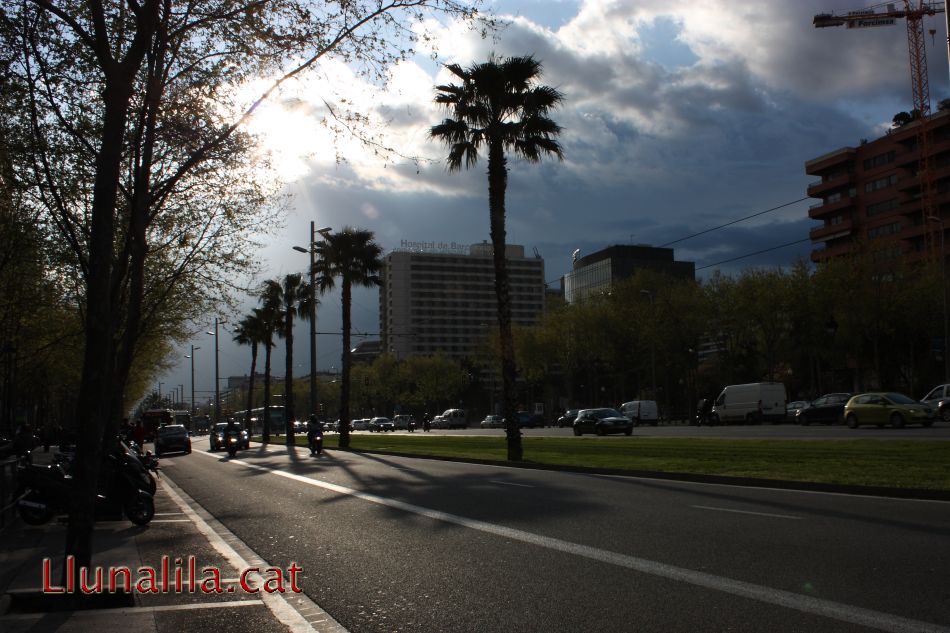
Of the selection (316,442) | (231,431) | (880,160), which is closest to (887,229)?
(880,160)

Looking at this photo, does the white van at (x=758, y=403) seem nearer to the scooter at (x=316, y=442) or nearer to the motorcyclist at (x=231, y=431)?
the scooter at (x=316, y=442)

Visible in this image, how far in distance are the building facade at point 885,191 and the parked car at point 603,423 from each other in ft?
121

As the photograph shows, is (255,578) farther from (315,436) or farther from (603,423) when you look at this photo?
(603,423)

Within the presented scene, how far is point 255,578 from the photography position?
8.40 meters

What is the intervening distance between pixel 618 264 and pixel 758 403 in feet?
313

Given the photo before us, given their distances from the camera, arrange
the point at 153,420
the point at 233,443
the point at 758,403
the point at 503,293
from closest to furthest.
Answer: the point at 503,293 → the point at 233,443 → the point at 758,403 → the point at 153,420

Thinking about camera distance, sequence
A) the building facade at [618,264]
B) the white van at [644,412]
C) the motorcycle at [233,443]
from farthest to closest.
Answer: the building facade at [618,264], the white van at [644,412], the motorcycle at [233,443]

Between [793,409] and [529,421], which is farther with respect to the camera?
[529,421]

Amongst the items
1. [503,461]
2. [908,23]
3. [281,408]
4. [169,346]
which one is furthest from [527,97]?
[908,23]

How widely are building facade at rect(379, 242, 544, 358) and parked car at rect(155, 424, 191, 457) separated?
415 ft

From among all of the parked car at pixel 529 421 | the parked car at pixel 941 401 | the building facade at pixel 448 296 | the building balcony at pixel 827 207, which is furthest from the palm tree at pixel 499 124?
the building facade at pixel 448 296

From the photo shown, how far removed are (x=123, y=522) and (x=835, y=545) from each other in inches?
447

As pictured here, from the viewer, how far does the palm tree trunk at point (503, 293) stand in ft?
80.5

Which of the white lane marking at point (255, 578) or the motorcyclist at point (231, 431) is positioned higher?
the motorcyclist at point (231, 431)
